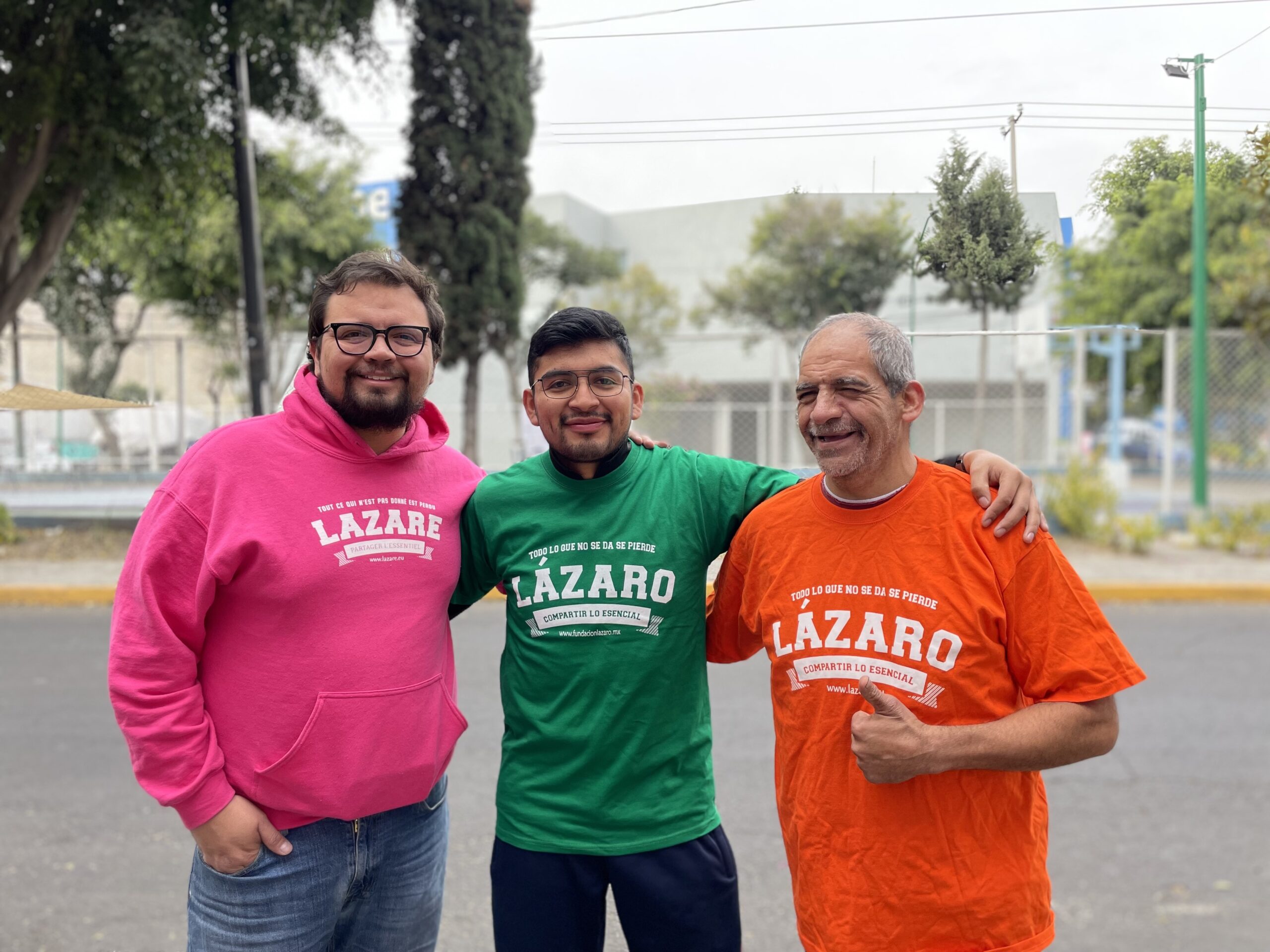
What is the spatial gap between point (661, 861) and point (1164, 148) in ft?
5.90

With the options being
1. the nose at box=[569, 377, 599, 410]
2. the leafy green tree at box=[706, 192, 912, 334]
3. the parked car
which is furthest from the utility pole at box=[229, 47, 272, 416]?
the parked car

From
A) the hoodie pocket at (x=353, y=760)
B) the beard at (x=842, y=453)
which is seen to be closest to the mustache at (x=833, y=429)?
the beard at (x=842, y=453)

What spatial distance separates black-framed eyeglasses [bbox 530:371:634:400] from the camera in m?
2.12

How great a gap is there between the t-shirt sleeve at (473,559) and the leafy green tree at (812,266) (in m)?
1.05

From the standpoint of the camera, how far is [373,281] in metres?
2.08

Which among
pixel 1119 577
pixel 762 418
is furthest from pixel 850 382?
pixel 762 418

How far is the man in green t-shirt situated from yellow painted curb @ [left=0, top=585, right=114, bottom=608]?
26.2 feet

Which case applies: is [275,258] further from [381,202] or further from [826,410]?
[826,410]

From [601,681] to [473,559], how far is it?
0.40 metres

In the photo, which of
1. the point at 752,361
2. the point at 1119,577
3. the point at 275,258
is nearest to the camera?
the point at 1119,577

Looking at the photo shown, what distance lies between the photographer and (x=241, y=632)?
1.96 metres

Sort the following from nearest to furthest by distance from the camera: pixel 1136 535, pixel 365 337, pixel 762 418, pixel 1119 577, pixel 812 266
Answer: pixel 365 337 < pixel 1119 577 < pixel 1136 535 < pixel 812 266 < pixel 762 418

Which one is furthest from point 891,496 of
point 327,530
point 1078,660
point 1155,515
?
point 1155,515

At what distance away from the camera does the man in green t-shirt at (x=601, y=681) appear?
6.69ft
